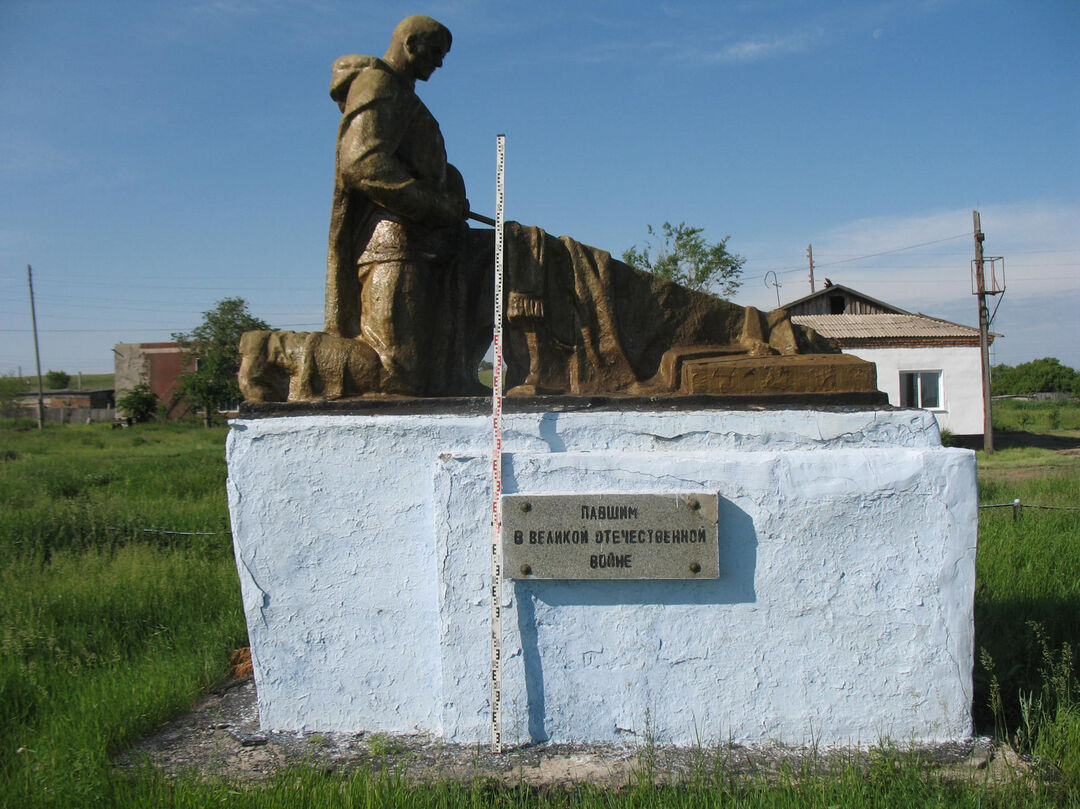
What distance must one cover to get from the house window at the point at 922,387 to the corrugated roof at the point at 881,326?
929 millimetres

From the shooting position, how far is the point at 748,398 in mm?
3160

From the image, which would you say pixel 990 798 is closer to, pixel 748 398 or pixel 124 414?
pixel 748 398

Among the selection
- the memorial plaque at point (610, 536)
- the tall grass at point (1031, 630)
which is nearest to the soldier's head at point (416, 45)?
the memorial plaque at point (610, 536)

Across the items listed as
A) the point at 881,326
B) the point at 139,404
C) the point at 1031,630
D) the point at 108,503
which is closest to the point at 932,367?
the point at 881,326

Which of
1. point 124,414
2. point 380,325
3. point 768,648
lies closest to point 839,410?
point 768,648

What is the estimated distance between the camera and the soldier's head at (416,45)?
3.62 meters

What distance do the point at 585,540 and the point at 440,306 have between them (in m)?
1.35

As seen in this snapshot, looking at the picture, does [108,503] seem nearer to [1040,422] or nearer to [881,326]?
[881,326]

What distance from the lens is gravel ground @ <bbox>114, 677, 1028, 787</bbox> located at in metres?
2.70

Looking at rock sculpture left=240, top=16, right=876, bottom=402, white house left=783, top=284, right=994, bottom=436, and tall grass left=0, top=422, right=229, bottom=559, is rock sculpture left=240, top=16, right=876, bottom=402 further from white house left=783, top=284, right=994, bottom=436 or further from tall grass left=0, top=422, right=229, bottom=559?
white house left=783, top=284, right=994, bottom=436

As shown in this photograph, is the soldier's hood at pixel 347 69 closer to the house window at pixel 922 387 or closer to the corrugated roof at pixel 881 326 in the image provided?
the corrugated roof at pixel 881 326

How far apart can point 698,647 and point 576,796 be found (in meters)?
0.66

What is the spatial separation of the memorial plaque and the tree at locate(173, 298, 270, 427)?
28.1 meters

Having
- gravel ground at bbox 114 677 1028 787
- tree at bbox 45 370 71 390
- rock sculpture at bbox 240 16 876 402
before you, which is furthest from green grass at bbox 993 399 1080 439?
tree at bbox 45 370 71 390
